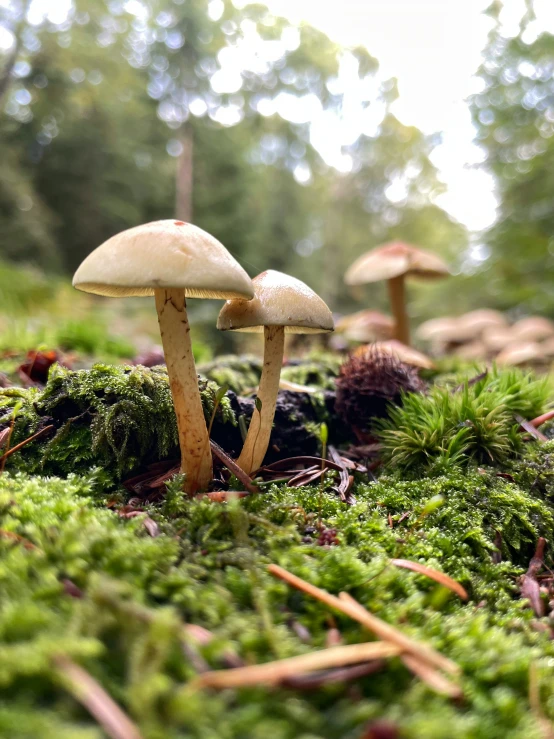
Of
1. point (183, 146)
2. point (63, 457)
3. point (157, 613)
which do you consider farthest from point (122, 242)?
point (183, 146)

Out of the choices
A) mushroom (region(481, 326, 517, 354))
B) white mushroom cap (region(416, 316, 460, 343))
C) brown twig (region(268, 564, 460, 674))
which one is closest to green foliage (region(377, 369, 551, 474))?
brown twig (region(268, 564, 460, 674))

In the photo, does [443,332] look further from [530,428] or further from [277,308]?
[277,308]

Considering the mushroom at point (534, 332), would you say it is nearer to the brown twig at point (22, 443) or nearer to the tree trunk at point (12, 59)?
the brown twig at point (22, 443)

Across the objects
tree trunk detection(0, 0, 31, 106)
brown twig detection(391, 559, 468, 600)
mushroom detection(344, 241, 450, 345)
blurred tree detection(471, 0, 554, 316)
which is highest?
tree trunk detection(0, 0, 31, 106)

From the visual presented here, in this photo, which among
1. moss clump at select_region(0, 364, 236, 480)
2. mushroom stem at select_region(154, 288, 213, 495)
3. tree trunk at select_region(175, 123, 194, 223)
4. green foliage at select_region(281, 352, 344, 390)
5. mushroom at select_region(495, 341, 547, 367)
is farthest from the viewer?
tree trunk at select_region(175, 123, 194, 223)

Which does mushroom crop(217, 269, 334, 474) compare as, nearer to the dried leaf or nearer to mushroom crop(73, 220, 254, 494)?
mushroom crop(73, 220, 254, 494)

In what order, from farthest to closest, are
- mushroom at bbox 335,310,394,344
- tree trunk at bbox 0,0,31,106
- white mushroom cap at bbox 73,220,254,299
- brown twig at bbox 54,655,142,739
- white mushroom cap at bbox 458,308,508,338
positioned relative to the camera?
tree trunk at bbox 0,0,31,106
white mushroom cap at bbox 458,308,508,338
mushroom at bbox 335,310,394,344
white mushroom cap at bbox 73,220,254,299
brown twig at bbox 54,655,142,739

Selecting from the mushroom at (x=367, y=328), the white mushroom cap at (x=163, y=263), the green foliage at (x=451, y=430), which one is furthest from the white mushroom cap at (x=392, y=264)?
the white mushroom cap at (x=163, y=263)
